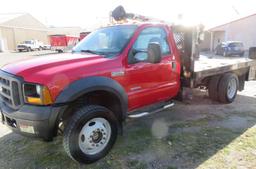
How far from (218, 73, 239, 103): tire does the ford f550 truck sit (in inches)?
52.3

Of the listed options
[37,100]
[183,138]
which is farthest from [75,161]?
[183,138]

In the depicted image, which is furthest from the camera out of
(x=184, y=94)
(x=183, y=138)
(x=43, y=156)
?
(x=184, y=94)

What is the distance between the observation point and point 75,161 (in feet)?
11.5

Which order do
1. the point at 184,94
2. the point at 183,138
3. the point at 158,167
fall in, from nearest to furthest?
the point at 158,167
the point at 183,138
the point at 184,94

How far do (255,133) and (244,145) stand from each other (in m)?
0.62

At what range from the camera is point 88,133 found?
3.48 meters

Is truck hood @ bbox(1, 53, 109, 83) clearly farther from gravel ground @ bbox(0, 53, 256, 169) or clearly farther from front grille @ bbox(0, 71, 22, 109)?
gravel ground @ bbox(0, 53, 256, 169)

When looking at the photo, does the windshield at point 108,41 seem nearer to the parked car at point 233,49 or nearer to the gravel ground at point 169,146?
the gravel ground at point 169,146

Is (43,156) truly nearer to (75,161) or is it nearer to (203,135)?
(75,161)

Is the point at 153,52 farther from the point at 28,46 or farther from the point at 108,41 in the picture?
the point at 28,46

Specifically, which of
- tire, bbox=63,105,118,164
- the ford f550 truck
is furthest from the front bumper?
tire, bbox=63,105,118,164

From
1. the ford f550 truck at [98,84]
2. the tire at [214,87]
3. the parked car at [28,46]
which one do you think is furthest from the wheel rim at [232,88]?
the parked car at [28,46]

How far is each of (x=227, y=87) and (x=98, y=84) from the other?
394cm

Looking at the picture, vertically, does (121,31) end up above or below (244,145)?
above
